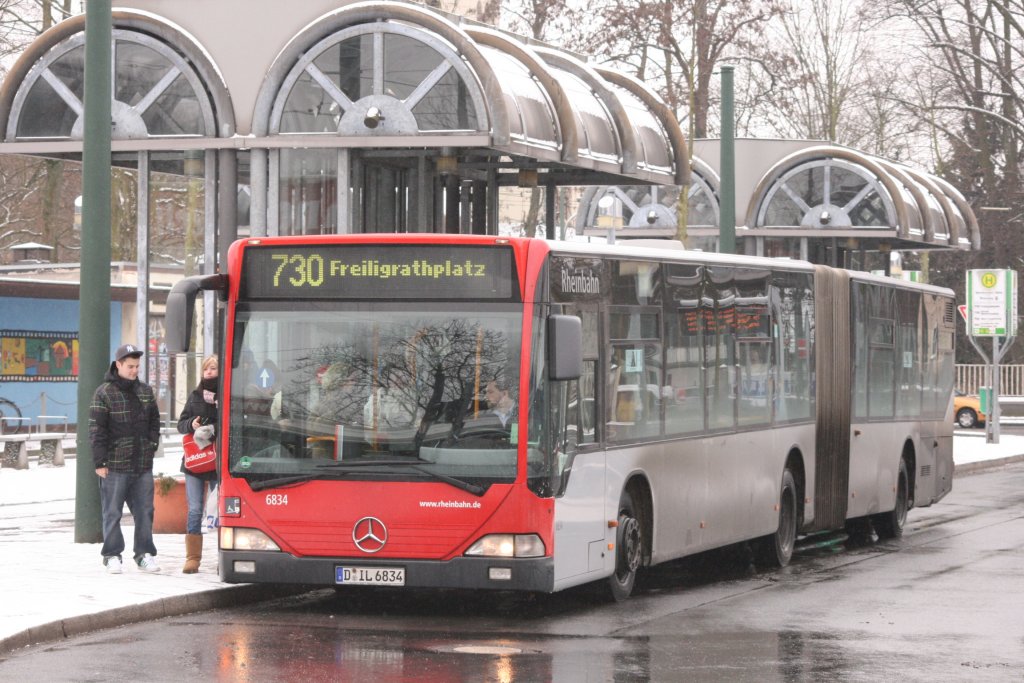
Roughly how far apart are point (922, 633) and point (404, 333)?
379cm

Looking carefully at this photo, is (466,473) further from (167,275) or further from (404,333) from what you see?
(167,275)

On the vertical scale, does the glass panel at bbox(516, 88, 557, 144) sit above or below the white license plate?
above

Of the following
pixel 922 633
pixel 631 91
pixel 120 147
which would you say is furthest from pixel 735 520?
pixel 631 91

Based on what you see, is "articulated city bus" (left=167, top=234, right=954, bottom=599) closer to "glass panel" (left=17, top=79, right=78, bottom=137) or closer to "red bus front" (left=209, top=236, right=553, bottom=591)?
"red bus front" (left=209, top=236, right=553, bottom=591)

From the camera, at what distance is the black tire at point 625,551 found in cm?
1391

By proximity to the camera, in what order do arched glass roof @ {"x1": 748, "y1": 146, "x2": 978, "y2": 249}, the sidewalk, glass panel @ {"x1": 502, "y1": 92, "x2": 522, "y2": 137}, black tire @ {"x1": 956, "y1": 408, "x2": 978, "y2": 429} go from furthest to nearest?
black tire @ {"x1": 956, "y1": 408, "x2": 978, "y2": 429} < arched glass roof @ {"x1": 748, "y1": 146, "x2": 978, "y2": 249} < glass panel @ {"x1": 502, "y1": 92, "x2": 522, "y2": 137} < the sidewalk

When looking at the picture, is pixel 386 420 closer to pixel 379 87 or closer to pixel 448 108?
pixel 448 108

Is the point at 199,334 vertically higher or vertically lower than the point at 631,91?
lower

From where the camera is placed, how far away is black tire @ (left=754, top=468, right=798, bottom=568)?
17547 mm

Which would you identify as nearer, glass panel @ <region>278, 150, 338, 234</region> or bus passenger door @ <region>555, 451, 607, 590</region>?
bus passenger door @ <region>555, 451, 607, 590</region>

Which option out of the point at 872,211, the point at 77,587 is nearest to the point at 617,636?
the point at 77,587

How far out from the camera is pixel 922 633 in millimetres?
12383

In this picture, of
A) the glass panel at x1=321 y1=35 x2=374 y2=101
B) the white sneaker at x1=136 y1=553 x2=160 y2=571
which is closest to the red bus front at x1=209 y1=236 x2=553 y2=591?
the white sneaker at x1=136 y1=553 x2=160 y2=571

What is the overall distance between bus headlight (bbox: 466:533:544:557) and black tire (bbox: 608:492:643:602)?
1.45 m
